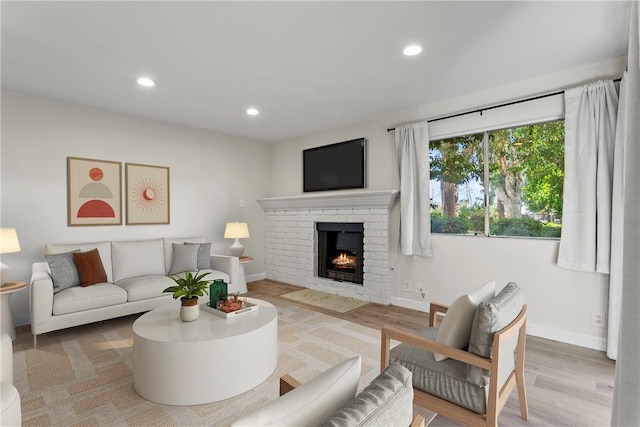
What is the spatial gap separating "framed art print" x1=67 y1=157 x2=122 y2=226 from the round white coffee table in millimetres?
2308

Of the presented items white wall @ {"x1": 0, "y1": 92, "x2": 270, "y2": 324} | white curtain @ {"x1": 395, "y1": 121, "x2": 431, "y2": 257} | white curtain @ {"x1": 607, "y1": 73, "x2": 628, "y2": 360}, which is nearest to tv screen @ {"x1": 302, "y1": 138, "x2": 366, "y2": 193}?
white curtain @ {"x1": 395, "y1": 121, "x2": 431, "y2": 257}

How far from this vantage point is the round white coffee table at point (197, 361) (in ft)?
6.58

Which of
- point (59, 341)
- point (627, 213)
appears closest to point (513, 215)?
point (627, 213)

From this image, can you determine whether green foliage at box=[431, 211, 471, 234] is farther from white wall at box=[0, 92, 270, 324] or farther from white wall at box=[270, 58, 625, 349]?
white wall at box=[0, 92, 270, 324]

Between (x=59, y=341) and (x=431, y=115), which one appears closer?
(x=59, y=341)

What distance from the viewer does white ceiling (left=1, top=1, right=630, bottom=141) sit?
2115 millimetres

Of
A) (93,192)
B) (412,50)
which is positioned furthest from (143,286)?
(412,50)

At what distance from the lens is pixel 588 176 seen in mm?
2818

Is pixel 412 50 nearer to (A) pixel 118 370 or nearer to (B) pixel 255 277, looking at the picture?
(A) pixel 118 370

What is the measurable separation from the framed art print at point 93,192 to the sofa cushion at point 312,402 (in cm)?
416

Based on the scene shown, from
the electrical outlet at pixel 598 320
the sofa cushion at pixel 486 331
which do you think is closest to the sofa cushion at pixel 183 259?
the sofa cushion at pixel 486 331

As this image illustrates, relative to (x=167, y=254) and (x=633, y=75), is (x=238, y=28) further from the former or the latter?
(x=167, y=254)

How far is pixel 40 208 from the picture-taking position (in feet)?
11.8

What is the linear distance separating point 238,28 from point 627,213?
241cm
